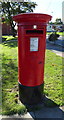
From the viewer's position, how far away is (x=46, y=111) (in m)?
2.65

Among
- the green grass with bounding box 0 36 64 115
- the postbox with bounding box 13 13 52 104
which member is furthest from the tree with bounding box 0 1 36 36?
the postbox with bounding box 13 13 52 104

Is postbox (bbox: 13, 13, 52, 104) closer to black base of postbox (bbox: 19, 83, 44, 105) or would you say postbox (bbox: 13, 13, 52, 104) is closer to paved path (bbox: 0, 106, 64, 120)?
black base of postbox (bbox: 19, 83, 44, 105)

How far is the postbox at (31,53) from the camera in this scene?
2.46 meters

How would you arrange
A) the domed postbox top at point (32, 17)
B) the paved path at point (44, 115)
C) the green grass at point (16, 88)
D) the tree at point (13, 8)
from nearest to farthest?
the domed postbox top at point (32, 17)
the paved path at point (44, 115)
the green grass at point (16, 88)
the tree at point (13, 8)

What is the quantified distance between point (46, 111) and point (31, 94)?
0.46m

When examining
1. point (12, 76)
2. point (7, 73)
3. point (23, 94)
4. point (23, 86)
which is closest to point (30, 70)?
point (23, 86)

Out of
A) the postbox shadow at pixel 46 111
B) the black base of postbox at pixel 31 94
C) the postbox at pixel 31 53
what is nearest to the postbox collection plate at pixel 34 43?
the postbox at pixel 31 53

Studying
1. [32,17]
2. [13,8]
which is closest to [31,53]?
[32,17]

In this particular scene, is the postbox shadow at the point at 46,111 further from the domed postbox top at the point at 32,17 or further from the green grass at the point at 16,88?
the domed postbox top at the point at 32,17

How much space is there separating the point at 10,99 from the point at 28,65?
924 millimetres

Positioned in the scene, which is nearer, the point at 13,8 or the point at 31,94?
the point at 31,94

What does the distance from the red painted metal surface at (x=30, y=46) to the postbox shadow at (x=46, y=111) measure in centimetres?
46

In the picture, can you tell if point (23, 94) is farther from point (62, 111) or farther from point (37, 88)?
point (62, 111)

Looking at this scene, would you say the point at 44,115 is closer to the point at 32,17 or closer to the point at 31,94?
the point at 31,94
